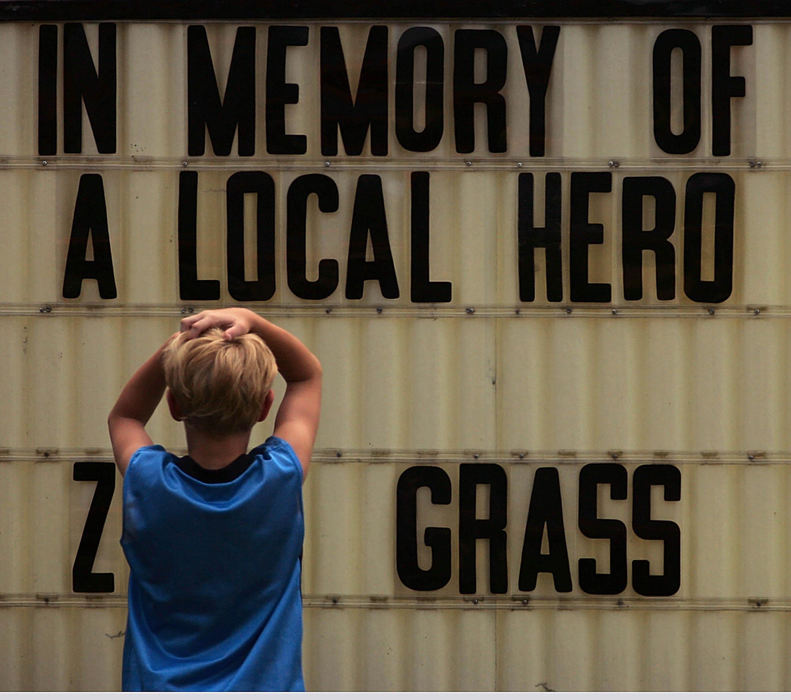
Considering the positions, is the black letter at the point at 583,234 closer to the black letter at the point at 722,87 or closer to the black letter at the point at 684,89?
the black letter at the point at 684,89

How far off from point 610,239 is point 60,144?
7.37ft

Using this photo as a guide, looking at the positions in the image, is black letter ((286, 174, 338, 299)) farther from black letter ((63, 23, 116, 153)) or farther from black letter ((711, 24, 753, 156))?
black letter ((711, 24, 753, 156))

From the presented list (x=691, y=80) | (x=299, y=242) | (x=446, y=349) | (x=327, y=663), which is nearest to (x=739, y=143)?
(x=691, y=80)

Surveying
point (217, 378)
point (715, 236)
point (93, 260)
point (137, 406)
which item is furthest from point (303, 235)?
point (217, 378)

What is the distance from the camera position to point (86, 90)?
4.27 meters

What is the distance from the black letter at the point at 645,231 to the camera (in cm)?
422

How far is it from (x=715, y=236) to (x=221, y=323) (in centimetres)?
271

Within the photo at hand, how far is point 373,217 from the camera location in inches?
166

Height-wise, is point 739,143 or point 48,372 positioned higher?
point 739,143

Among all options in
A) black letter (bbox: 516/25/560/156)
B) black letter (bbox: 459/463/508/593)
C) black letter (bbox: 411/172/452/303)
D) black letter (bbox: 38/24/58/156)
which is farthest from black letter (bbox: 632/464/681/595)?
black letter (bbox: 38/24/58/156)

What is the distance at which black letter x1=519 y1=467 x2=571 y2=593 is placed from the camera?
421 centimetres

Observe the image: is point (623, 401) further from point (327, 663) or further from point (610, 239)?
point (327, 663)

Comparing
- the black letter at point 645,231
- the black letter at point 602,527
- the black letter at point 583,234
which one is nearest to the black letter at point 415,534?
the black letter at point 602,527

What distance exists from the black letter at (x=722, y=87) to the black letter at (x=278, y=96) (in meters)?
1.65
